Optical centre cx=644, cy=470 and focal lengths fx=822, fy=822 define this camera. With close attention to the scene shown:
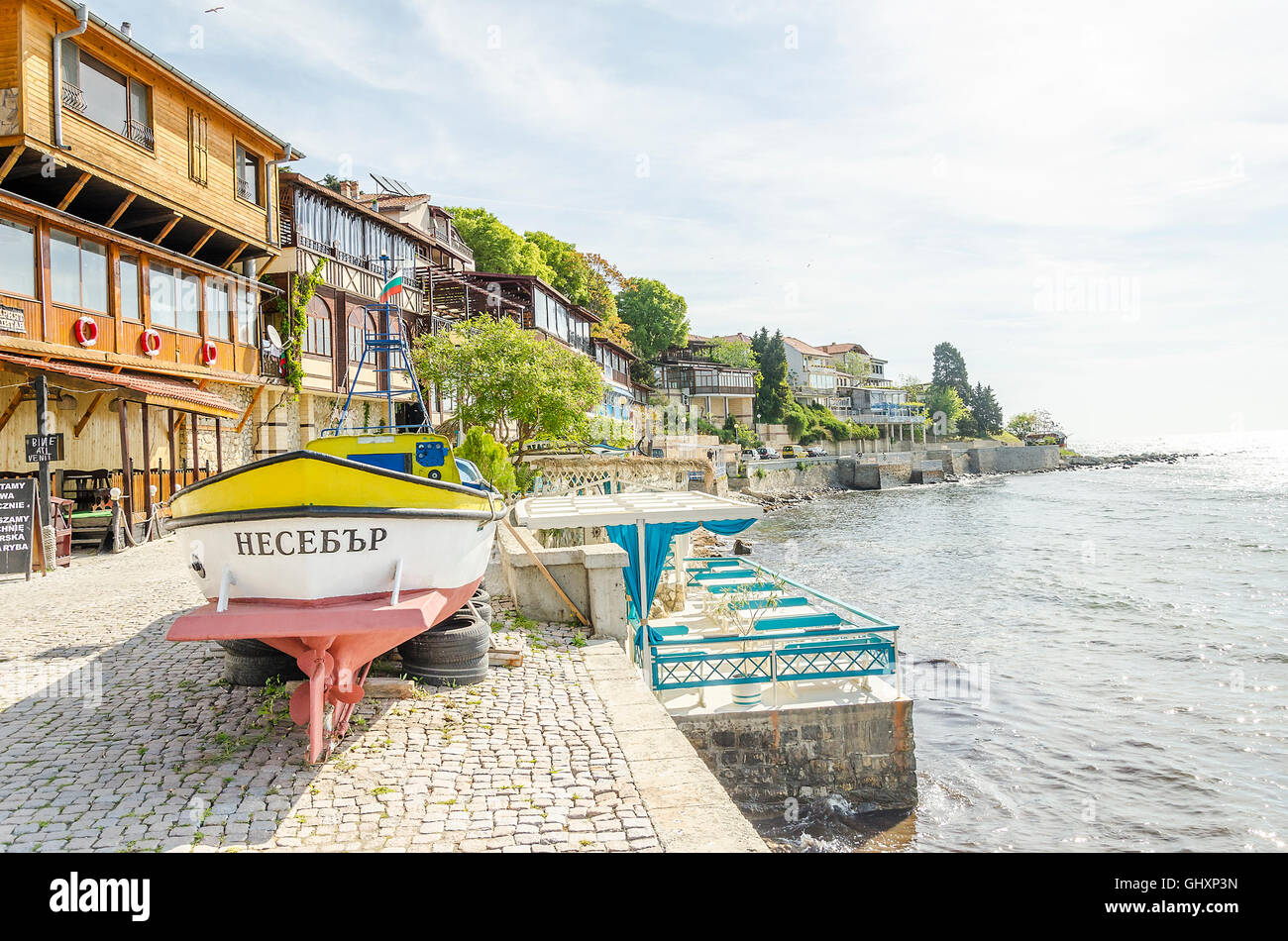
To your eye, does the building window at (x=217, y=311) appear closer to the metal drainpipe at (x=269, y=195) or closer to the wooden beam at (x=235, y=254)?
the wooden beam at (x=235, y=254)

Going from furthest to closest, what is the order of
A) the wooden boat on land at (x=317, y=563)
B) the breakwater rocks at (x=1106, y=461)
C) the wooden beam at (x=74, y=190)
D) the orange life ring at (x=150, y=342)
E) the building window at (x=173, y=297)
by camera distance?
the breakwater rocks at (x=1106, y=461), the building window at (x=173, y=297), the orange life ring at (x=150, y=342), the wooden beam at (x=74, y=190), the wooden boat on land at (x=317, y=563)

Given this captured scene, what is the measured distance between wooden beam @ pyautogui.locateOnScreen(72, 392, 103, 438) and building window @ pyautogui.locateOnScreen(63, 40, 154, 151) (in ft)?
21.3

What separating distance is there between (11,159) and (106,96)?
3.29 m

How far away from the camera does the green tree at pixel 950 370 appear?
124125mm

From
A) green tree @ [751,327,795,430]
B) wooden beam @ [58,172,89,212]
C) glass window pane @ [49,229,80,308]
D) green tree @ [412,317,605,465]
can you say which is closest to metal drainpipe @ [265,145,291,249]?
green tree @ [412,317,605,465]

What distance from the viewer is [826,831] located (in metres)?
8.98

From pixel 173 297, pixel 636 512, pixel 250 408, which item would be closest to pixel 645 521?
pixel 636 512

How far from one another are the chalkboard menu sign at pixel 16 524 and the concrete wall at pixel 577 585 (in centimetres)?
860

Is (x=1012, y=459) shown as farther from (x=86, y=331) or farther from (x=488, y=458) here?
(x=86, y=331)

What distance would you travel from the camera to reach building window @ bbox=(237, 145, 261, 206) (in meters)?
24.8

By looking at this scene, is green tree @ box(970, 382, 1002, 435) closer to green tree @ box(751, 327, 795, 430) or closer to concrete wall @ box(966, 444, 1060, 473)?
concrete wall @ box(966, 444, 1060, 473)

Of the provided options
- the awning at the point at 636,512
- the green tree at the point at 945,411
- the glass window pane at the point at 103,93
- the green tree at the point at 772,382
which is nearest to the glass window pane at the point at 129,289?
the glass window pane at the point at 103,93
